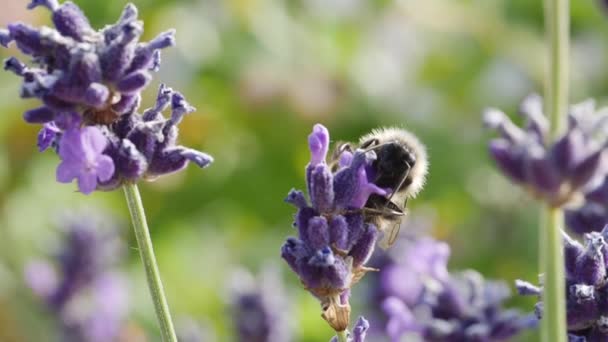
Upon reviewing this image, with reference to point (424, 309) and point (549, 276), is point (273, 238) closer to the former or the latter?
point (424, 309)

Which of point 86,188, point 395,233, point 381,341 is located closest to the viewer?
point 86,188

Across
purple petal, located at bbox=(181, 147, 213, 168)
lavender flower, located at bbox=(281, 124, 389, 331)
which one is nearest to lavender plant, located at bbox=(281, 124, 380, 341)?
lavender flower, located at bbox=(281, 124, 389, 331)

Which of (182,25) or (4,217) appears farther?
(182,25)

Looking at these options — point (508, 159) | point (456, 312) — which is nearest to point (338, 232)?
point (508, 159)

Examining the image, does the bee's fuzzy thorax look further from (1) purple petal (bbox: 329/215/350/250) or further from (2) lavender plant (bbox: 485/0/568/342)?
(1) purple petal (bbox: 329/215/350/250)

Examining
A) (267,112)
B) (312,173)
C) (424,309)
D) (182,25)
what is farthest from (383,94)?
(312,173)

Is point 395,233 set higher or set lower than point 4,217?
lower

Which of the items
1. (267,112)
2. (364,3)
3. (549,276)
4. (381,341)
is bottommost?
(549,276)
